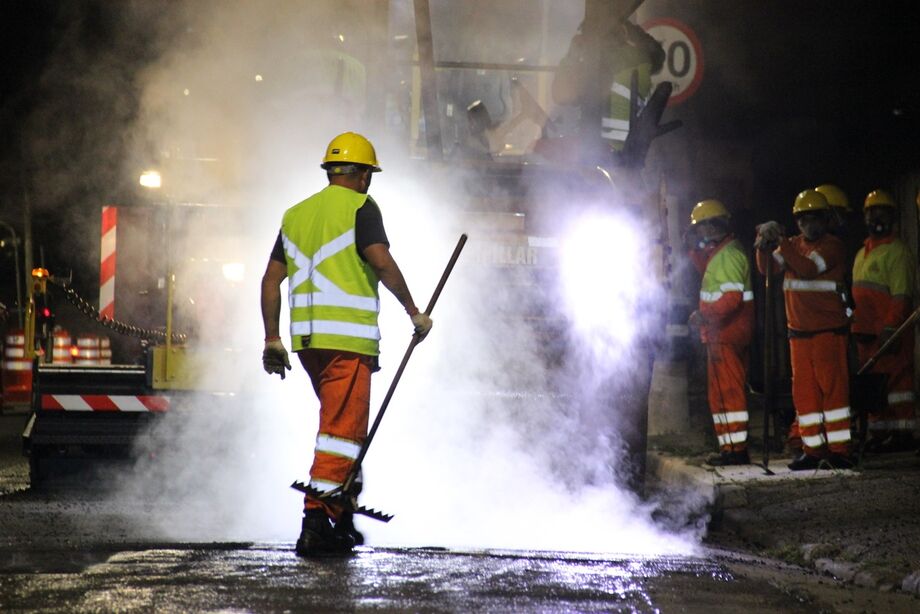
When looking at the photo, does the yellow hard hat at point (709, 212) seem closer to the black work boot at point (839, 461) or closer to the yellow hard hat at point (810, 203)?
the yellow hard hat at point (810, 203)

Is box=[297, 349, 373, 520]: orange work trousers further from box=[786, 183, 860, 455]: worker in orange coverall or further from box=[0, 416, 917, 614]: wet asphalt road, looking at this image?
box=[786, 183, 860, 455]: worker in orange coverall

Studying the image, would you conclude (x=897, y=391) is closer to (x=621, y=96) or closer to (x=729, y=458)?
(x=729, y=458)

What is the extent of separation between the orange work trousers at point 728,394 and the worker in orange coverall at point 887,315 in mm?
909

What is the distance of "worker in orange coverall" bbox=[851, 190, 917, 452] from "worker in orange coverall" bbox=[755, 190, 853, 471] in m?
0.96

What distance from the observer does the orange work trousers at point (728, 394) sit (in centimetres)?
835

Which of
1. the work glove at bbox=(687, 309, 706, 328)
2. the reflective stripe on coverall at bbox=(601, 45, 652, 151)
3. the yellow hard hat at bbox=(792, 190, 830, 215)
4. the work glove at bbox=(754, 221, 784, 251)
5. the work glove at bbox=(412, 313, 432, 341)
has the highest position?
the reflective stripe on coverall at bbox=(601, 45, 652, 151)

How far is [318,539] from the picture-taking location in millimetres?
4742

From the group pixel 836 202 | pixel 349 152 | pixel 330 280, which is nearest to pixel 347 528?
pixel 330 280

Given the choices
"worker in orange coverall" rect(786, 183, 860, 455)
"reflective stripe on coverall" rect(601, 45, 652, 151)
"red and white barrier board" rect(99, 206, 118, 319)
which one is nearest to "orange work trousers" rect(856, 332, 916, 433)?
"worker in orange coverall" rect(786, 183, 860, 455)

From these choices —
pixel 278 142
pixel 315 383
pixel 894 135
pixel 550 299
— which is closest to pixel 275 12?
pixel 278 142

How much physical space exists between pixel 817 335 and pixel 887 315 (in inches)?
48.1

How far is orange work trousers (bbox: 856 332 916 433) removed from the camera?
342 inches

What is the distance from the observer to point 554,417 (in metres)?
7.46

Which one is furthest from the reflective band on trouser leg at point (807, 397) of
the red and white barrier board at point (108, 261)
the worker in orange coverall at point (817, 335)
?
the red and white barrier board at point (108, 261)
